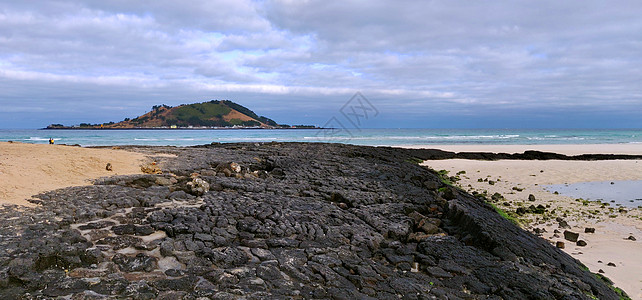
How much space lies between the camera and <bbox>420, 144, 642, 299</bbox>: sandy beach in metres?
7.84

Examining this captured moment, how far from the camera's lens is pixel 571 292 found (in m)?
5.68

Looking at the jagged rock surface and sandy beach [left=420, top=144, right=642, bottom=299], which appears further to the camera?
sandy beach [left=420, top=144, right=642, bottom=299]

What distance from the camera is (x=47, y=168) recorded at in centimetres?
967

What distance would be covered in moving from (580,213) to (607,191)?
535 centimetres

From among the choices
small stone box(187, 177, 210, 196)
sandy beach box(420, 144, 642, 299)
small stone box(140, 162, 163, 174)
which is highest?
small stone box(140, 162, 163, 174)

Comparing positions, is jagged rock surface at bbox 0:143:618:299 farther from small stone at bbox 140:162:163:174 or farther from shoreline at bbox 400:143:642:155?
shoreline at bbox 400:143:642:155

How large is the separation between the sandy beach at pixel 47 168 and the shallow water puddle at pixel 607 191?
15183 mm

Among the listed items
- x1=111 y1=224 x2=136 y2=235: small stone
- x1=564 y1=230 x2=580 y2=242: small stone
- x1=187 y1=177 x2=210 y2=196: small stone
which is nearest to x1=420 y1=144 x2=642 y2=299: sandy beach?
x1=564 y1=230 x2=580 y2=242: small stone

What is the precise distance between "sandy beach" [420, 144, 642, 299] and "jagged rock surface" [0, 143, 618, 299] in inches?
45.2

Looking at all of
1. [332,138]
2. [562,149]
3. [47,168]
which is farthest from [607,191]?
[332,138]

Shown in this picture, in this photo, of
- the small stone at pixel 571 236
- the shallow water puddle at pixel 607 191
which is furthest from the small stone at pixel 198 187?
the shallow water puddle at pixel 607 191

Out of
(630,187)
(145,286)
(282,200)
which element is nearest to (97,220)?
(145,286)

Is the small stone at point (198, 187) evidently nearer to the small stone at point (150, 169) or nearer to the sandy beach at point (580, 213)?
the small stone at point (150, 169)

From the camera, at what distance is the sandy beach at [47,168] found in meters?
7.78
